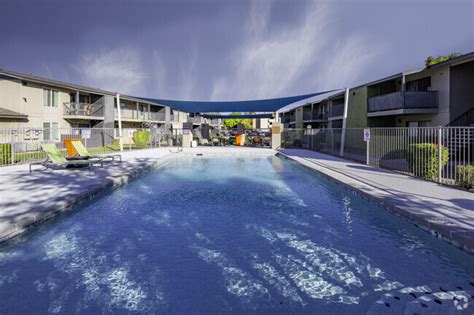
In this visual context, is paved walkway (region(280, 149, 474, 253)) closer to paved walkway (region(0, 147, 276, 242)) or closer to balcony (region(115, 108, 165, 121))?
paved walkway (region(0, 147, 276, 242))

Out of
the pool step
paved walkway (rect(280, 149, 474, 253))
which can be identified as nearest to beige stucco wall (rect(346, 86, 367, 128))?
paved walkway (rect(280, 149, 474, 253))

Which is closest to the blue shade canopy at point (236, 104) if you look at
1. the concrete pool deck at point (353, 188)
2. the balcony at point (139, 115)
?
the balcony at point (139, 115)

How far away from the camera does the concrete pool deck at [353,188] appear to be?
17.8ft

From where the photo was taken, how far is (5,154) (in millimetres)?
14312

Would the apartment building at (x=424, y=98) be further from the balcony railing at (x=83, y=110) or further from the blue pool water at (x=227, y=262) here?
the balcony railing at (x=83, y=110)

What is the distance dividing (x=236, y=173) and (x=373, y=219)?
8.00 m

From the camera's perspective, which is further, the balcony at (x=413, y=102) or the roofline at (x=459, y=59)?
the balcony at (x=413, y=102)

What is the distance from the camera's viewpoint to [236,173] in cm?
1416

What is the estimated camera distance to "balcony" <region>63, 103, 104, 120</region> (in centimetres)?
2653

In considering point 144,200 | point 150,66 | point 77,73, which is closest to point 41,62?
point 77,73

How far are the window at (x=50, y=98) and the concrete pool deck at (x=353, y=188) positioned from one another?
47.3ft

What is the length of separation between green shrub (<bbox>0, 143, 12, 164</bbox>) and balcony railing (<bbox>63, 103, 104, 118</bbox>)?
1287cm

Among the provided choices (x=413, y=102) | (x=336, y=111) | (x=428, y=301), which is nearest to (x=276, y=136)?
(x=336, y=111)

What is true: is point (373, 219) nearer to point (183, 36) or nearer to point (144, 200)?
point (144, 200)
